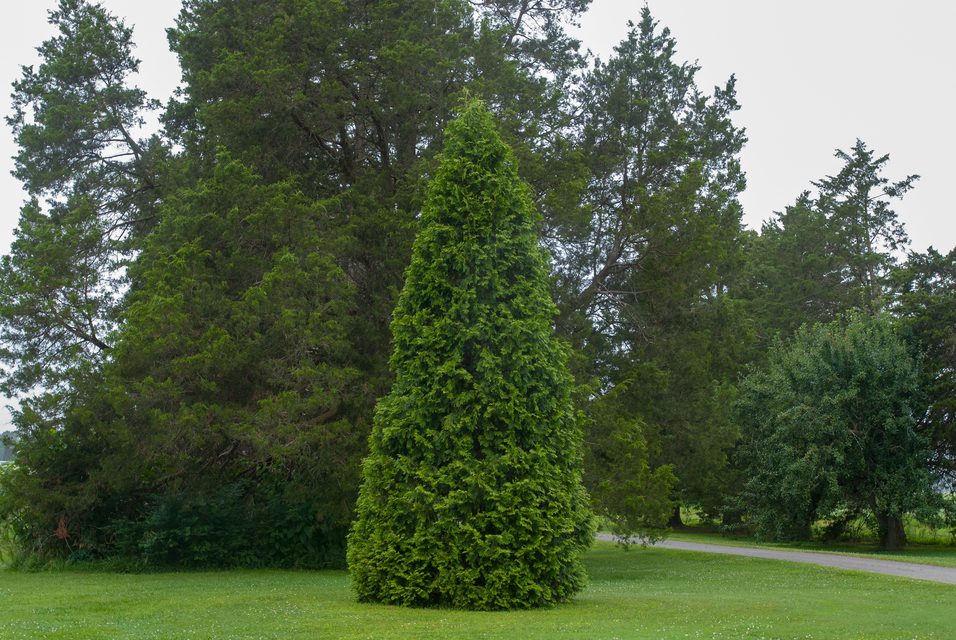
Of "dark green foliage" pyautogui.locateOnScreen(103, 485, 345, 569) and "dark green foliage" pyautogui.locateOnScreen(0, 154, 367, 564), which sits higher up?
"dark green foliage" pyautogui.locateOnScreen(0, 154, 367, 564)

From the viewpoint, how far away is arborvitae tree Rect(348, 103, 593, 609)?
Result: 905 cm

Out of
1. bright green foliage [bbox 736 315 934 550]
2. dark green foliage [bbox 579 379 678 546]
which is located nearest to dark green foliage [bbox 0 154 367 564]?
dark green foliage [bbox 579 379 678 546]

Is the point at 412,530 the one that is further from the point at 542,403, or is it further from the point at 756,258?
the point at 756,258

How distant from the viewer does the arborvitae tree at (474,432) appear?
9055 mm

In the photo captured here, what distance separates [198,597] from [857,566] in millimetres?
14276

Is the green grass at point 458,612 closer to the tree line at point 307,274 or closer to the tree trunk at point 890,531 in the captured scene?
the tree line at point 307,274

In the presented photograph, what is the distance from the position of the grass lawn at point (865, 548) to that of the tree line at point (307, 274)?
1378 mm

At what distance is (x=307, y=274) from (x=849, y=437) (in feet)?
53.7

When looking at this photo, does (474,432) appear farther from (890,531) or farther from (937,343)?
(937,343)

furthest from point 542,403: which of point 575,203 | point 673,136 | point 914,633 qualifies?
point 673,136

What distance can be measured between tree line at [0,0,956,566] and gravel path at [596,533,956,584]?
1905 millimetres

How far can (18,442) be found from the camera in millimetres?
15781

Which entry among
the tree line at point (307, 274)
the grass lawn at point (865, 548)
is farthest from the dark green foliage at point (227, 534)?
the grass lawn at point (865, 548)

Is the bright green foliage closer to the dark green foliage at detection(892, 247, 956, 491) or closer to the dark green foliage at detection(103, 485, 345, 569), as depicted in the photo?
the dark green foliage at detection(892, 247, 956, 491)
